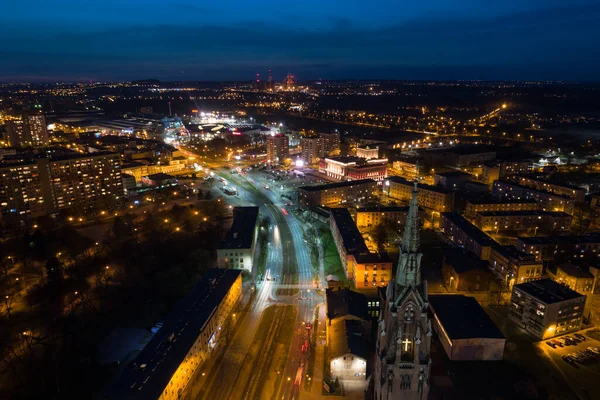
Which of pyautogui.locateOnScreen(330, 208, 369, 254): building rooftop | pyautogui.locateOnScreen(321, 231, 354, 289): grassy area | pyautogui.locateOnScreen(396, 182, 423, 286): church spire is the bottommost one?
pyautogui.locateOnScreen(321, 231, 354, 289): grassy area

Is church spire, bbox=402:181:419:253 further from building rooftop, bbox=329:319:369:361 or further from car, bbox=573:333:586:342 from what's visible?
car, bbox=573:333:586:342

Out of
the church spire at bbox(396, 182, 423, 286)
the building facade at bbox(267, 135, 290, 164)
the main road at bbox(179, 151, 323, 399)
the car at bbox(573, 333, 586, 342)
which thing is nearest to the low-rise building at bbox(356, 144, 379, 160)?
the building facade at bbox(267, 135, 290, 164)

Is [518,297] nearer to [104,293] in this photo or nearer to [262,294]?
[262,294]

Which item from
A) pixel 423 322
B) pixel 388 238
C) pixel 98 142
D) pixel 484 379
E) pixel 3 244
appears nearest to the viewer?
pixel 423 322

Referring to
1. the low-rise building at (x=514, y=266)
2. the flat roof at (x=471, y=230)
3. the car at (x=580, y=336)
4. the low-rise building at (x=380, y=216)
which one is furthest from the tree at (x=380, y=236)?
the car at (x=580, y=336)

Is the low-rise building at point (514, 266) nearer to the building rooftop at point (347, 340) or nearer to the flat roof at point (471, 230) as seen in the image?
the flat roof at point (471, 230)

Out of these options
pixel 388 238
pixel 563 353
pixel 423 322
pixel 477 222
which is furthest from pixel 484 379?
pixel 477 222
